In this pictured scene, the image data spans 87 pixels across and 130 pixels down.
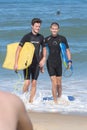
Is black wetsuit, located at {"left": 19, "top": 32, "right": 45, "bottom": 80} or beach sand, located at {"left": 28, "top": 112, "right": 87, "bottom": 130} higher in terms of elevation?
black wetsuit, located at {"left": 19, "top": 32, "right": 45, "bottom": 80}

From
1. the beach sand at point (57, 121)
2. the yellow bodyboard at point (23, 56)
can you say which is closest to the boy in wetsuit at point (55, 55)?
the yellow bodyboard at point (23, 56)

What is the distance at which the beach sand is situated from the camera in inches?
247

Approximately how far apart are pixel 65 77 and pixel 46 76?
1.33 feet

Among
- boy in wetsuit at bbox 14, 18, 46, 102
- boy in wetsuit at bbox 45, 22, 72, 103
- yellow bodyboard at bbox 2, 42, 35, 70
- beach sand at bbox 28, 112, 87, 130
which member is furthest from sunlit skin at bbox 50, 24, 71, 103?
beach sand at bbox 28, 112, 87, 130

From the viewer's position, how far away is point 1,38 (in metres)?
19.2

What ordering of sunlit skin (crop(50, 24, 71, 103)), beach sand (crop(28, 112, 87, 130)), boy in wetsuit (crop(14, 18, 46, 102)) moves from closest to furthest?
beach sand (crop(28, 112, 87, 130)) → boy in wetsuit (crop(14, 18, 46, 102)) → sunlit skin (crop(50, 24, 71, 103))

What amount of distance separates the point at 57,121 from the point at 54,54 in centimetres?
148

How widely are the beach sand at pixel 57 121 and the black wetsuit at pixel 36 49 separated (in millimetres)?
730

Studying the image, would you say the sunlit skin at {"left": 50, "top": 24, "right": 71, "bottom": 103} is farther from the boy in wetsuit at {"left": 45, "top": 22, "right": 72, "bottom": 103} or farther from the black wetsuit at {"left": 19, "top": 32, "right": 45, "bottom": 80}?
the black wetsuit at {"left": 19, "top": 32, "right": 45, "bottom": 80}

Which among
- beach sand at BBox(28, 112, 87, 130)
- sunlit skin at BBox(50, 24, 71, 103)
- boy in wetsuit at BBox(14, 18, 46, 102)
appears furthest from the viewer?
sunlit skin at BBox(50, 24, 71, 103)

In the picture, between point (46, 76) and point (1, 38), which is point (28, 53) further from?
point (1, 38)

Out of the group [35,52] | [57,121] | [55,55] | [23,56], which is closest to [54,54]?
[55,55]

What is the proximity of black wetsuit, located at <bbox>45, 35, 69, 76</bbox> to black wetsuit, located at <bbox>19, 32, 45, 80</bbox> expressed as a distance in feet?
0.57

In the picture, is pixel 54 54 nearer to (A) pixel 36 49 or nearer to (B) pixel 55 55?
(B) pixel 55 55
